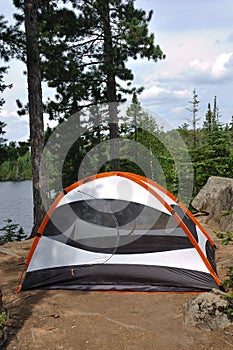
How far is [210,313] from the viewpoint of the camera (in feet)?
12.5

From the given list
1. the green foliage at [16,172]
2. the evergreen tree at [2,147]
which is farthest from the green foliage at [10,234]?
the green foliage at [16,172]

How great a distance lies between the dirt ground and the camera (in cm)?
358

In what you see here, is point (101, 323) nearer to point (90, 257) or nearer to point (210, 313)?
point (210, 313)

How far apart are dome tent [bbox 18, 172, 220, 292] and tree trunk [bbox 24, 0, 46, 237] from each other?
11.2ft

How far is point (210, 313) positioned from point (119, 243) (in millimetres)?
2074

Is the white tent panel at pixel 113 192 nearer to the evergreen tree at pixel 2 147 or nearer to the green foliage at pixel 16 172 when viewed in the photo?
the evergreen tree at pixel 2 147

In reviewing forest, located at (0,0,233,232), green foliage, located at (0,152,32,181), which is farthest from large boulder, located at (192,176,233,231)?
green foliage, located at (0,152,32,181)

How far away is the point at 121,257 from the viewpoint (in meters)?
5.37

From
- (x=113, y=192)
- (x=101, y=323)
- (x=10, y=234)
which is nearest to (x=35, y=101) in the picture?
(x=113, y=192)

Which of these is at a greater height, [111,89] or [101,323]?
[111,89]

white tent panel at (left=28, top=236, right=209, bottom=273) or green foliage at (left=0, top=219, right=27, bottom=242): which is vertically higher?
white tent panel at (left=28, top=236, right=209, bottom=273)

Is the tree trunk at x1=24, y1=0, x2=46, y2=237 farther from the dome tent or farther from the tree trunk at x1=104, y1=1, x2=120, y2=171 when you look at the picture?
the tree trunk at x1=104, y1=1, x2=120, y2=171

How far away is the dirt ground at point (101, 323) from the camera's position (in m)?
3.58

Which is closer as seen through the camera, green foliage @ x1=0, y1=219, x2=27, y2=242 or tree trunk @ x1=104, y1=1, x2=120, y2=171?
tree trunk @ x1=104, y1=1, x2=120, y2=171
